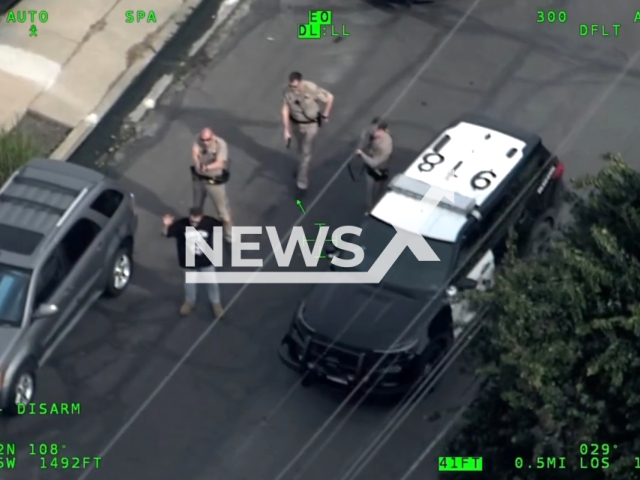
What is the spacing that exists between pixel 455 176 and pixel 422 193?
0.46 metres

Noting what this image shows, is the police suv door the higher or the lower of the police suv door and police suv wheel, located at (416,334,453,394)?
the higher

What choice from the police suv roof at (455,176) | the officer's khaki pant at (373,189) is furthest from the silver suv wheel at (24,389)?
the officer's khaki pant at (373,189)

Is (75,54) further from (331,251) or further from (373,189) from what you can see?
(331,251)

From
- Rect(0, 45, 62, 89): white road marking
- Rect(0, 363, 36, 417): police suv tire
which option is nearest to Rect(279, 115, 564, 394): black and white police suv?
Rect(0, 363, 36, 417): police suv tire

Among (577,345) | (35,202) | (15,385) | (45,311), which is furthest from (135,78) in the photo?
(577,345)

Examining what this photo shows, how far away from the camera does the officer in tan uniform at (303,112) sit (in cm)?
1556

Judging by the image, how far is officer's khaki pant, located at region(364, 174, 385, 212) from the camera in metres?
15.4

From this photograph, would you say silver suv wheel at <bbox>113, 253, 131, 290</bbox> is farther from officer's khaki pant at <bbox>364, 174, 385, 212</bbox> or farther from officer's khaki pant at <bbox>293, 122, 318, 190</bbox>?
officer's khaki pant at <bbox>364, 174, 385, 212</bbox>

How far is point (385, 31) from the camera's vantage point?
18.7 metres

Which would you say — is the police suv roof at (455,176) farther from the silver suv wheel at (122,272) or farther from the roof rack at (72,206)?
the roof rack at (72,206)

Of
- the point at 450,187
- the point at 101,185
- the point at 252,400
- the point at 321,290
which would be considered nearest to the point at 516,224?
the point at 450,187

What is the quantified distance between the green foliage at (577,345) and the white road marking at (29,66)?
999 cm

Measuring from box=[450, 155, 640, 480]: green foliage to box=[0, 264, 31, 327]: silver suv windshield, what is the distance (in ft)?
19.3

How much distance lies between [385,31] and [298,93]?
3.50m
